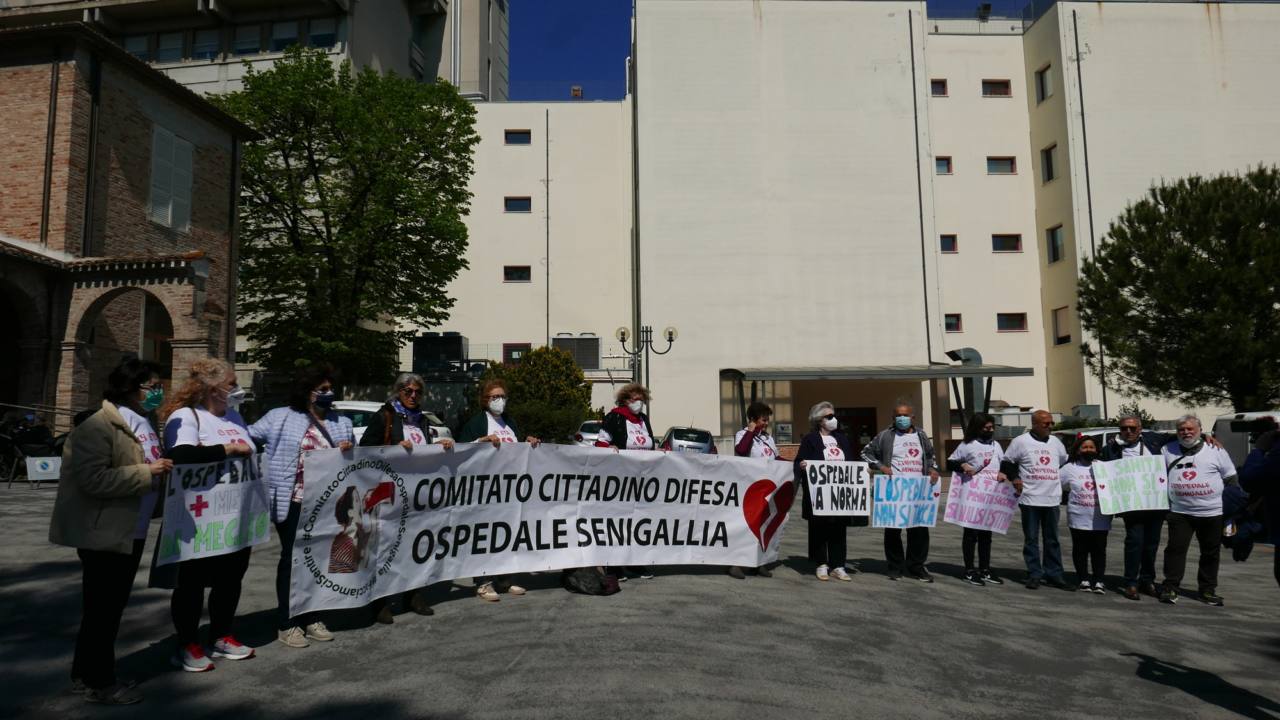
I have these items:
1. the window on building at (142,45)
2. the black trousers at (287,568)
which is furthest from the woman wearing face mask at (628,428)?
the window on building at (142,45)

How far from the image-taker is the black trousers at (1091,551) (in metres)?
8.70

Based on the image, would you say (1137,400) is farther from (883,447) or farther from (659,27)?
(883,447)

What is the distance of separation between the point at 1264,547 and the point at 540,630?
41.6 ft

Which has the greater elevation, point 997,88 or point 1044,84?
point 997,88

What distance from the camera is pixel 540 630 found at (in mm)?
5836

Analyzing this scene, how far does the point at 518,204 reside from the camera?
3925cm

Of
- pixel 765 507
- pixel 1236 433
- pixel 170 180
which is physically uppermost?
pixel 170 180

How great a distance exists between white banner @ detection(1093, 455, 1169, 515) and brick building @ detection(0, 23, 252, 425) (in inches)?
667

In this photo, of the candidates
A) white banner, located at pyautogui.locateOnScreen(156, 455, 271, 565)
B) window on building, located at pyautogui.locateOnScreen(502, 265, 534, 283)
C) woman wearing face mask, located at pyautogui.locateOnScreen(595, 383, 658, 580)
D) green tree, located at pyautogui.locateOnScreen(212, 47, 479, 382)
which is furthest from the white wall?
white banner, located at pyautogui.locateOnScreen(156, 455, 271, 565)

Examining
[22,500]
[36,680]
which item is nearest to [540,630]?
[36,680]

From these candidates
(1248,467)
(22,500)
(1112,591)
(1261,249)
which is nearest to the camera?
(1248,467)

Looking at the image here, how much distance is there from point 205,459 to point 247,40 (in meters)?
37.1

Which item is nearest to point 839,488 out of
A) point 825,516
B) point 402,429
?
point 825,516

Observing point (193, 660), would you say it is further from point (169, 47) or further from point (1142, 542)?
point (169, 47)
